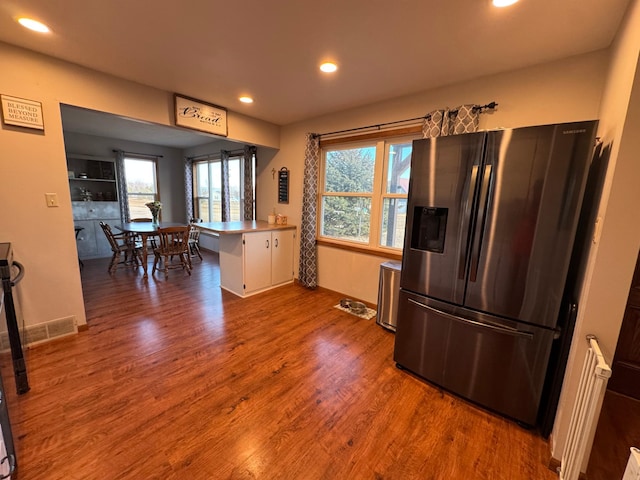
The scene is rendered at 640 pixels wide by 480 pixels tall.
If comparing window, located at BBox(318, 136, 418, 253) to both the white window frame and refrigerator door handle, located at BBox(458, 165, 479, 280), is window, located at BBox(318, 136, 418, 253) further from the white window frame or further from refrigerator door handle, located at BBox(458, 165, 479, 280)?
the white window frame

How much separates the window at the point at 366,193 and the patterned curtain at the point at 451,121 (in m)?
0.37

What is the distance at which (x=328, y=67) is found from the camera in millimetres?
2273

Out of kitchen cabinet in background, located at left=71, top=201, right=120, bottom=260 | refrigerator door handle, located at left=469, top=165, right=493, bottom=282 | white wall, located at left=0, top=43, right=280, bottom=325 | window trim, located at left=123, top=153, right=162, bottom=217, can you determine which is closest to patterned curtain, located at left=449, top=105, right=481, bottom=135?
refrigerator door handle, located at left=469, top=165, right=493, bottom=282

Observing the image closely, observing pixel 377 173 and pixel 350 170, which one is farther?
pixel 350 170

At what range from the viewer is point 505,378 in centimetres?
169

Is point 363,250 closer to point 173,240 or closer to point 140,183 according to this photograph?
point 173,240

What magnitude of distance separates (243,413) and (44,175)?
8.53 feet

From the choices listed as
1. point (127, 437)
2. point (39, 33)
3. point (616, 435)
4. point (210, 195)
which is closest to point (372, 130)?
point (39, 33)

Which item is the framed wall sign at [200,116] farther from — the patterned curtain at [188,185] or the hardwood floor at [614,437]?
the hardwood floor at [614,437]

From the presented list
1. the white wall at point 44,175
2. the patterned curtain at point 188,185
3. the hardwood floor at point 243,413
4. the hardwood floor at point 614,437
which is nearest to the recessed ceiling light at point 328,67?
the white wall at point 44,175

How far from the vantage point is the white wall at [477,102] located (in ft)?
6.55

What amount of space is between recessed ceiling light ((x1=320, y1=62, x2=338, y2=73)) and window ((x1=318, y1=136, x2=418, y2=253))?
3.63 ft

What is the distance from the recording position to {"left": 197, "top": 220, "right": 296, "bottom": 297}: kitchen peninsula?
3.52 meters

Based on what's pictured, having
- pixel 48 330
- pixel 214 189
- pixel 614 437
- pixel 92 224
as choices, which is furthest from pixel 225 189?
pixel 614 437
